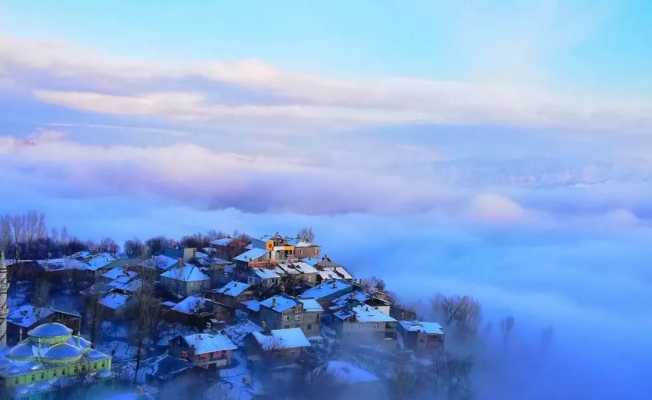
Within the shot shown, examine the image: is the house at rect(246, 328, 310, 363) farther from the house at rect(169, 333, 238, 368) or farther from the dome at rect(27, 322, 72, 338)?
the dome at rect(27, 322, 72, 338)

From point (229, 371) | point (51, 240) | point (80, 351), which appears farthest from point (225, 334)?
point (51, 240)

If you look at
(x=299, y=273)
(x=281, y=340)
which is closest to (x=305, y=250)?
(x=299, y=273)

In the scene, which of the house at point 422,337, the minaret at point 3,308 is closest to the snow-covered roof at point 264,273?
the house at point 422,337

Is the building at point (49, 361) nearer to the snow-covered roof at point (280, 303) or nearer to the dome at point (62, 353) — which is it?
the dome at point (62, 353)

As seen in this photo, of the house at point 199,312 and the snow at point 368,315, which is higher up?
the snow at point 368,315

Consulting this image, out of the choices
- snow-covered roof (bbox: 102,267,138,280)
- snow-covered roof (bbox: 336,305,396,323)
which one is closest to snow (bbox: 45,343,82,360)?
snow-covered roof (bbox: 336,305,396,323)

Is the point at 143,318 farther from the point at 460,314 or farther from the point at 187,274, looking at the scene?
the point at 460,314
